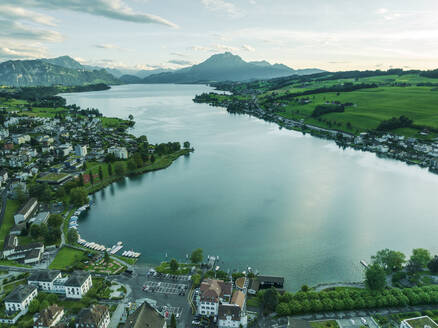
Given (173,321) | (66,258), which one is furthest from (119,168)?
(173,321)

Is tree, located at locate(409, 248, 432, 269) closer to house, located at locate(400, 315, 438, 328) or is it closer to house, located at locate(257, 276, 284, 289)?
house, located at locate(400, 315, 438, 328)

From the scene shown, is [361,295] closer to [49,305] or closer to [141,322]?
[141,322]

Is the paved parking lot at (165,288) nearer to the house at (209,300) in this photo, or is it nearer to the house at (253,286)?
the house at (209,300)

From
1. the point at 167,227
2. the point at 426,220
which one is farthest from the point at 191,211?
Result: the point at 426,220

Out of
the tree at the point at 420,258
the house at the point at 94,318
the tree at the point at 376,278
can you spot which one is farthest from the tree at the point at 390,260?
the house at the point at 94,318

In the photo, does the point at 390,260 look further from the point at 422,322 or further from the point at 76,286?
the point at 76,286

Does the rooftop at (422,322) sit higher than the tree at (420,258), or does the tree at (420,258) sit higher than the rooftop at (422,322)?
the tree at (420,258)
